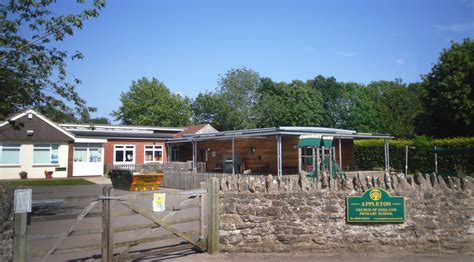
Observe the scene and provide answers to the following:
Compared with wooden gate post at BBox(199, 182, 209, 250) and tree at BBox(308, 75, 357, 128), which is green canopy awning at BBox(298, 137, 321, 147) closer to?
wooden gate post at BBox(199, 182, 209, 250)

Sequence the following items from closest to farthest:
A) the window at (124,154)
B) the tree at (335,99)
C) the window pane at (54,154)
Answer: the window pane at (54,154) < the window at (124,154) < the tree at (335,99)

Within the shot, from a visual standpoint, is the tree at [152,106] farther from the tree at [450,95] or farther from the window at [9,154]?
the tree at [450,95]

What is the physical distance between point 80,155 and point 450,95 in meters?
29.0

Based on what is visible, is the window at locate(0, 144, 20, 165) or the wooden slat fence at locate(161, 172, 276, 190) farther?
the window at locate(0, 144, 20, 165)

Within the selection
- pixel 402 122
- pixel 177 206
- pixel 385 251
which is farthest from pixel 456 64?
pixel 177 206

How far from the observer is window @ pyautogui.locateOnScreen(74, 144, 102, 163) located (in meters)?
30.9

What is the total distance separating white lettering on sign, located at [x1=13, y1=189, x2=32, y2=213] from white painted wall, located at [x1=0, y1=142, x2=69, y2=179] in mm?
26058

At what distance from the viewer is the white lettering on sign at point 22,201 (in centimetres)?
550

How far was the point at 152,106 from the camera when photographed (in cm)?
6450

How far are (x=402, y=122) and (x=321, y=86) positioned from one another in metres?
12.9

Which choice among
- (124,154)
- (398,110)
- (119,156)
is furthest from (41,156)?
(398,110)

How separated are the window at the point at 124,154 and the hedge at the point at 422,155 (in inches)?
759

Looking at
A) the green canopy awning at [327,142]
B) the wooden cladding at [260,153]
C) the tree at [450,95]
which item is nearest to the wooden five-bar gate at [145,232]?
the green canopy awning at [327,142]

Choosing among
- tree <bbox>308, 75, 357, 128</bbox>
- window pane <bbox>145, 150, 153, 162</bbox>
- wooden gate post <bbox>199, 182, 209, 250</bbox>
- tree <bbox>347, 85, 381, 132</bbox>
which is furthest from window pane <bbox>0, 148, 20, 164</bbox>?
tree <bbox>347, 85, 381, 132</bbox>
